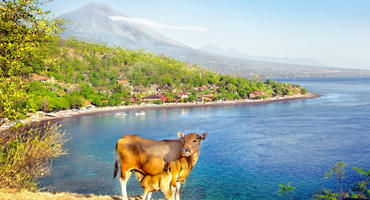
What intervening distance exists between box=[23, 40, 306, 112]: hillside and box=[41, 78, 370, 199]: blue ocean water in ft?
42.1

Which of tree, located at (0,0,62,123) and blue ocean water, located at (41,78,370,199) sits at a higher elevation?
tree, located at (0,0,62,123)

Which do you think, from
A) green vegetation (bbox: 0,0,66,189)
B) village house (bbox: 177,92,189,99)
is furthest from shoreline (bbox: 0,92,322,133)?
green vegetation (bbox: 0,0,66,189)

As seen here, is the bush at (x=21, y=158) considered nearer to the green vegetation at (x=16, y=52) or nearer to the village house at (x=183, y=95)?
the green vegetation at (x=16, y=52)

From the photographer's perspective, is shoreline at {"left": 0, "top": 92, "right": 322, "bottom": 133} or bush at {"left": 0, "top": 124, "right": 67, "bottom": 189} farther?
shoreline at {"left": 0, "top": 92, "right": 322, "bottom": 133}

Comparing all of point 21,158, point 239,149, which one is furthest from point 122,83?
point 21,158

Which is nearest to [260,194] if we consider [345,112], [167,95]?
[345,112]

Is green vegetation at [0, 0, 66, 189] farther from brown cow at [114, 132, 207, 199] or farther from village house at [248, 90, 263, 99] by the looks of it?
village house at [248, 90, 263, 99]

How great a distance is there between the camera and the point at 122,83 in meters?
83.7

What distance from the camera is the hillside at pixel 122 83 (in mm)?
65562

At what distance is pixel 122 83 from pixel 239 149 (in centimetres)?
5870

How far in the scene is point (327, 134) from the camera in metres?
39.1

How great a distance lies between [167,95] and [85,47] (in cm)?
4411

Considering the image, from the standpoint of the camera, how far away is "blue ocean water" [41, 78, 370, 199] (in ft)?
68.0

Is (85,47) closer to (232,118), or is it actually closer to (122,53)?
(122,53)
